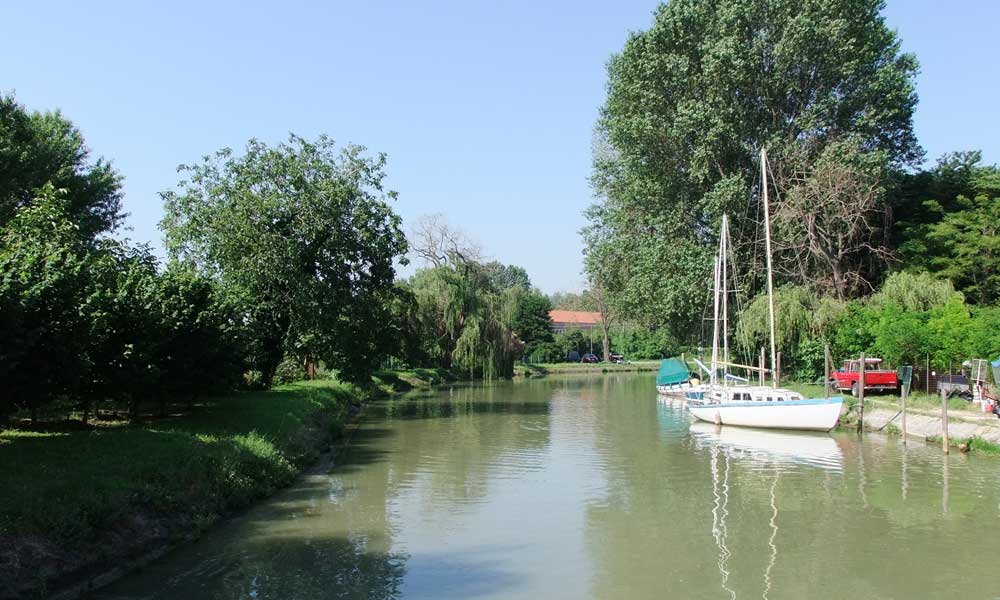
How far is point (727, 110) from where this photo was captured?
3466 cm

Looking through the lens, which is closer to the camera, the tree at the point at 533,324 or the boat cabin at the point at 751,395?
the boat cabin at the point at 751,395

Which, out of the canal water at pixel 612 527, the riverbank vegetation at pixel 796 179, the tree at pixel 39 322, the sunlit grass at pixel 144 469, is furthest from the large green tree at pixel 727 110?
the tree at pixel 39 322

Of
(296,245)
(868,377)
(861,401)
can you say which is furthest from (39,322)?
(868,377)

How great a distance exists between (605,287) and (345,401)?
59.5 ft

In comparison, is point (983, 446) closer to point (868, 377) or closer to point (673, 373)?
point (868, 377)

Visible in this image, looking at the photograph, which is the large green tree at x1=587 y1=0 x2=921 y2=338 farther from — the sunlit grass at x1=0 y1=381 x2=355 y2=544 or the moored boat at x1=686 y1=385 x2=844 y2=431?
the sunlit grass at x1=0 y1=381 x2=355 y2=544

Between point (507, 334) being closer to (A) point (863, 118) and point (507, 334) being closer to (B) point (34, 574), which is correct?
(A) point (863, 118)

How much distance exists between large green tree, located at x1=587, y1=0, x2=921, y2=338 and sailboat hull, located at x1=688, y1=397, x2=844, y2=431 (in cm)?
833

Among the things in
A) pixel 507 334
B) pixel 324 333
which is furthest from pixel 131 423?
pixel 507 334

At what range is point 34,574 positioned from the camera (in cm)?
904

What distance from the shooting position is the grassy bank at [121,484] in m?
9.41

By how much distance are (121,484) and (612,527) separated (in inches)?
328

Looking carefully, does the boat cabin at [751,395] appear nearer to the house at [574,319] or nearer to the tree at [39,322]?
the tree at [39,322]

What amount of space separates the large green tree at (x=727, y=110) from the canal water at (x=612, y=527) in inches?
550
